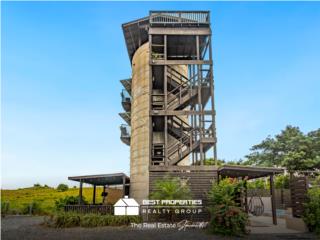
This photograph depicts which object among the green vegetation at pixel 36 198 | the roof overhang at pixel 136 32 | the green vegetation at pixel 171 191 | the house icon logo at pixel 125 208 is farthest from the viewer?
the green vegetation at pixel 36 198

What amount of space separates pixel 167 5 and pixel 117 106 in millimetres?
10385

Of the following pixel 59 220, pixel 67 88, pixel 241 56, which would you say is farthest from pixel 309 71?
pixel 59 220

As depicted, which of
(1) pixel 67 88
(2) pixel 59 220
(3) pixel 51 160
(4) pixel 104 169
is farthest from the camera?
(4) pixel 104 169

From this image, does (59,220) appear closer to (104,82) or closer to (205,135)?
(205,135)

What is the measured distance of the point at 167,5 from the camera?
2323 centimetres

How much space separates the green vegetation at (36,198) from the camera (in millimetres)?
24328

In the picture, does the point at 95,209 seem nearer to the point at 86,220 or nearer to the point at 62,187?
the point at 86,220

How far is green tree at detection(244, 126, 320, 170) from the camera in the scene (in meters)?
35.0

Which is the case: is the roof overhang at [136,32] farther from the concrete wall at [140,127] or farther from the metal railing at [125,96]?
the metal railing at [125,96]

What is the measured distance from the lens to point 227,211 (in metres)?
11.6

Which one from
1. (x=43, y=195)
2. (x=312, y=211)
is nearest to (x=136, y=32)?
(x=312, y=211)

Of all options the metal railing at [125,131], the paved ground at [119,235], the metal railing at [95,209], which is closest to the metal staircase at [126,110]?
the metal railing at [125,131]

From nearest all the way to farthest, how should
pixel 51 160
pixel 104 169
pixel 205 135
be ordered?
1. pixel 205 135
2. pixel 51 160
3. pixel 104 169

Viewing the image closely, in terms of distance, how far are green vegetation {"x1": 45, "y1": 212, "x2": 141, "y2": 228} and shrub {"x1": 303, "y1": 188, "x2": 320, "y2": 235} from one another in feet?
24.9
